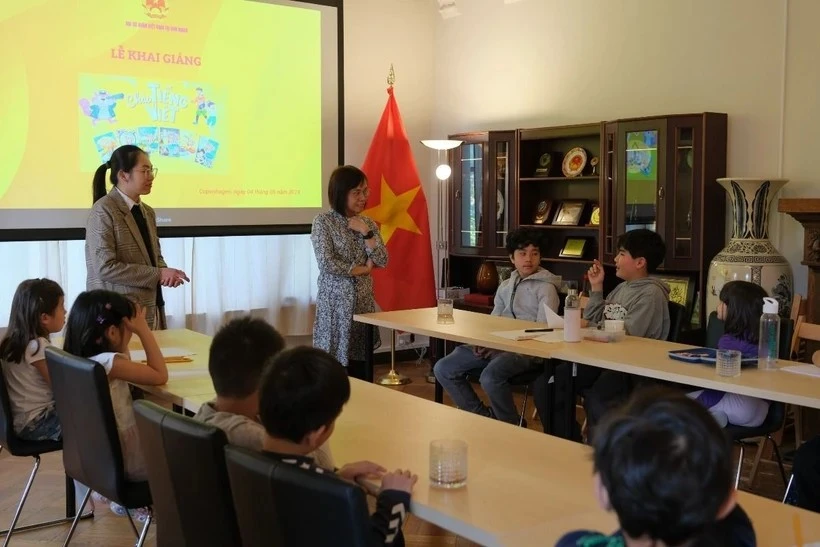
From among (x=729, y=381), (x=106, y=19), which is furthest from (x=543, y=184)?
(x=729, y=381)

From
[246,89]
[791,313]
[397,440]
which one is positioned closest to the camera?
[397,440]

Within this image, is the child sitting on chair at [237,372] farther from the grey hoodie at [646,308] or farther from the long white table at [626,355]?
the grey hoodie at [646,308]

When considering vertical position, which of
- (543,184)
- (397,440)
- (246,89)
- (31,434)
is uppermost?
(246,89)

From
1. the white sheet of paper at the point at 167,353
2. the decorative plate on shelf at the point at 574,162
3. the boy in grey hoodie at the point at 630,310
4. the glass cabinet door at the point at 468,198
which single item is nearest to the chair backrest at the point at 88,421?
the white sheet of paper at the point at 167,353

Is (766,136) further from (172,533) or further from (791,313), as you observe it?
(172,533)

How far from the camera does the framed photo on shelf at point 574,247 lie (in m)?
6.39

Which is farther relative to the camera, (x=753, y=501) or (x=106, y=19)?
(x=106, y=19)

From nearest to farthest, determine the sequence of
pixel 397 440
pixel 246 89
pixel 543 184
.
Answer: pixel 397 440
pixel 246 89
pixel 543 184

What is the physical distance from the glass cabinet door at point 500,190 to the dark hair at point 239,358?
4.39 meters

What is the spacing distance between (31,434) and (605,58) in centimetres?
450

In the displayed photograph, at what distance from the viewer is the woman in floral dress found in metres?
5.03

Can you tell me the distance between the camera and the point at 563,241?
6664mm

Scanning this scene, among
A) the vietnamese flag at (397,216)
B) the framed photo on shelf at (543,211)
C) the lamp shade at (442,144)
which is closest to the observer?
the framed photo on shelf at (543,211)

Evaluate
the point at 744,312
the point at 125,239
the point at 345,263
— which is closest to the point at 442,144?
the point at 345,263
